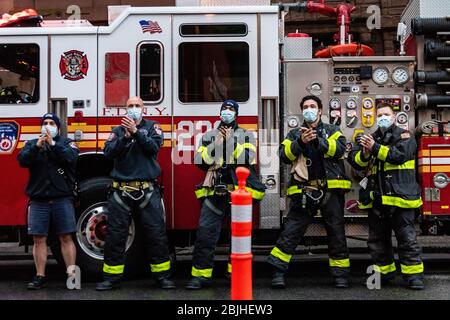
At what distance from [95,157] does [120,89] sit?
2.66 ft

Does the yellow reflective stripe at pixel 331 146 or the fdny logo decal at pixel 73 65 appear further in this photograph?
the fdny logo decal at pixel 73 65

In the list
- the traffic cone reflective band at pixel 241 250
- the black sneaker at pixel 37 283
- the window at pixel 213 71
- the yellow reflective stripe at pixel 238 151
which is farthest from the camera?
the window at pixel 213 71

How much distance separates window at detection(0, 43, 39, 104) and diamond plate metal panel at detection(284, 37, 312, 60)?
2842 mm

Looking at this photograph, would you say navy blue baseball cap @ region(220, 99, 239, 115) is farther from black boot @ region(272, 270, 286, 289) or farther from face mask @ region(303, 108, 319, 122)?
black boot @ region(272, 270, 286, 289)

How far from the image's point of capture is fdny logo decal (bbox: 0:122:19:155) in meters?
7.70

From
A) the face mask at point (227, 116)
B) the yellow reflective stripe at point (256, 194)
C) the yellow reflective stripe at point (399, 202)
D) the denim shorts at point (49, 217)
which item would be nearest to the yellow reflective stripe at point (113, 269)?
the denim shorts at point (49, 217)

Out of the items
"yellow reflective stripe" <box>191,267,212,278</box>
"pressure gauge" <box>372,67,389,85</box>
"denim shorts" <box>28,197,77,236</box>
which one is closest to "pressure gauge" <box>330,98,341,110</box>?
"pressure gauge" <box>372,67,389,85</box>

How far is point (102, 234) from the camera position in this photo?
768 cm

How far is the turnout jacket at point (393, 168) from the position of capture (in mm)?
7070

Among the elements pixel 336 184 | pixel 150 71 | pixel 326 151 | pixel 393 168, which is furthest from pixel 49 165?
pixel 393 168

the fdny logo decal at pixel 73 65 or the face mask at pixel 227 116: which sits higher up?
the fdny logo decal at pixel 73 65

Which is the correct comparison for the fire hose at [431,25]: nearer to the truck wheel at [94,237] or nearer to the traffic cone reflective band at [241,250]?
the traffic cone reflective band at [241,250]

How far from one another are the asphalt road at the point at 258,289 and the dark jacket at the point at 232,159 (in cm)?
104
